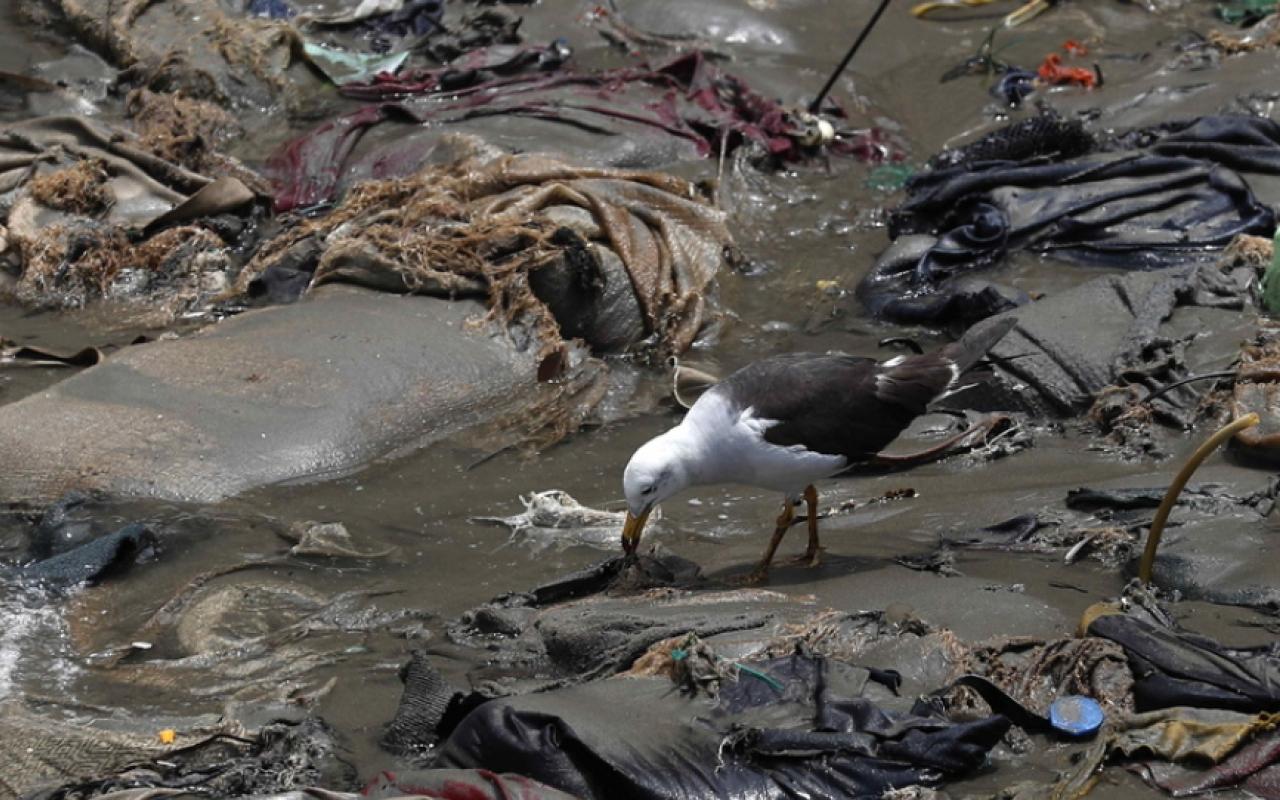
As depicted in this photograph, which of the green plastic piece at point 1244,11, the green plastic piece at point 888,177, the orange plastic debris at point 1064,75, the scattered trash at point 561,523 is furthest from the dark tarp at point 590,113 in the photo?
the scattered trash at point 561,523

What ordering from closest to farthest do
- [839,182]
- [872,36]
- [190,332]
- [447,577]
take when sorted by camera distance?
[447,577]
[190,332]
[839,182]
[872,36]

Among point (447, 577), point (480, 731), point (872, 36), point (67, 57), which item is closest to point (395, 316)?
point (447, 577)

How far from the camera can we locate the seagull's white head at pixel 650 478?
5.09 meters

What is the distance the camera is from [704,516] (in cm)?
591

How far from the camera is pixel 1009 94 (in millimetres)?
10242

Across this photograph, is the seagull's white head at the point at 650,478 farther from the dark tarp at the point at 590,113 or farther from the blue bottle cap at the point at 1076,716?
the dark tarp at the point at 590,113

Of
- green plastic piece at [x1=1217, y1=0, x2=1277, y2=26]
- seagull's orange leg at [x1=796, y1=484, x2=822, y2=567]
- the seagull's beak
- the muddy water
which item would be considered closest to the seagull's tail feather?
the muddy water

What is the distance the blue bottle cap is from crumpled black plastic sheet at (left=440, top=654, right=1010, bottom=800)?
0.64ft

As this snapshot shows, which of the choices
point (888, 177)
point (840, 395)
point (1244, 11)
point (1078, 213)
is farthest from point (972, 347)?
point (1244, 11)

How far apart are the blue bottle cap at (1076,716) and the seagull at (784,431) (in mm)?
1238

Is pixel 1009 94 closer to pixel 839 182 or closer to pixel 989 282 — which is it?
pixel 839 182

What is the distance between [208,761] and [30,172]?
5.40m

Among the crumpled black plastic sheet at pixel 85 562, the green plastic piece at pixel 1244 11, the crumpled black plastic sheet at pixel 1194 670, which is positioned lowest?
the crumpled black plastic sheet at pixel 85 562

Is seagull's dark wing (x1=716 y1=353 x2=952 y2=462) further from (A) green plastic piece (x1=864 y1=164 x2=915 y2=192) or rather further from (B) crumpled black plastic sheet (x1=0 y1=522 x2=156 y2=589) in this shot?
(A) green plastic piece (x1=864 y1=164 x2=915 y2=192)
